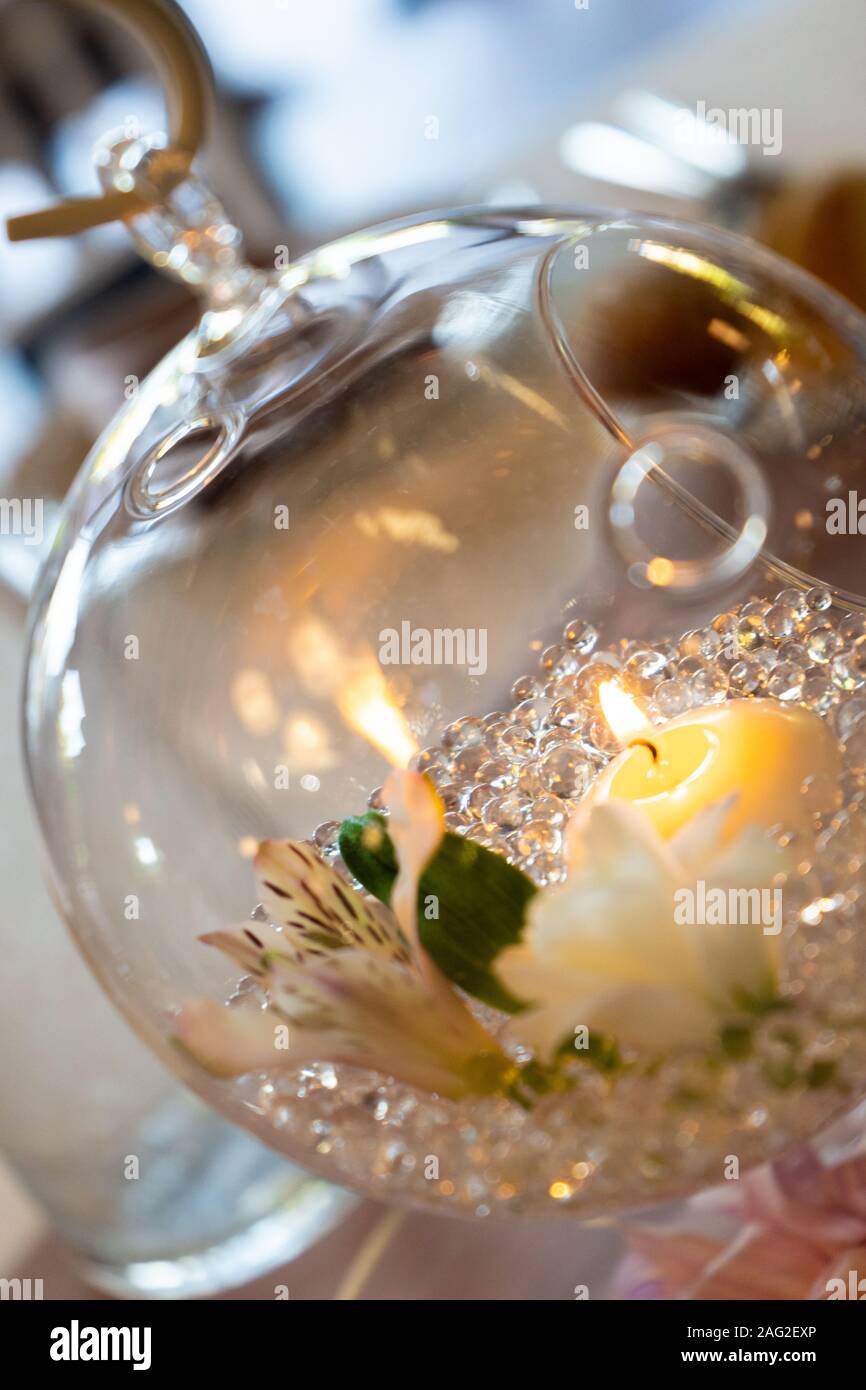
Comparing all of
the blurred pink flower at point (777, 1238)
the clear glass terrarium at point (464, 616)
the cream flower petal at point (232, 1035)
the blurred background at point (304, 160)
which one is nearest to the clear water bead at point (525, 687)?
the clear glass terrarium at point (464, 616)

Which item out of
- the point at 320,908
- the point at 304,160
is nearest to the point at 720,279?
the point at 320,908

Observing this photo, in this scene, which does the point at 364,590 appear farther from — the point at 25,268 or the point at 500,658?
the point at 25,268

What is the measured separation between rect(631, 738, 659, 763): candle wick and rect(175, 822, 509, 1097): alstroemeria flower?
0.06 meters

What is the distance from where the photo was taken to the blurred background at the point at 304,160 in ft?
2.21

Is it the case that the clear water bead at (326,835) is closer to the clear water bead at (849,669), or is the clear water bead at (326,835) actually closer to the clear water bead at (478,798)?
the clear water bead at (478,798)

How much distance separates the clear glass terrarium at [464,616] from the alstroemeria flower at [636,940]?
10 mm

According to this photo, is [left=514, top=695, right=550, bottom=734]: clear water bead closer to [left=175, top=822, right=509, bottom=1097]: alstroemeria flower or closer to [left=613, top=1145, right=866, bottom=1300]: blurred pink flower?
[left=175, top=822, right=509, bottom=1097]: alstroemeria flower

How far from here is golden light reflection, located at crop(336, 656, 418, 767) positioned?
0.36 meters

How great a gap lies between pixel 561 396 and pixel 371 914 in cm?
15

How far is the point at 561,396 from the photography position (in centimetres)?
37

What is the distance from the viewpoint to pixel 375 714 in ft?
1.18

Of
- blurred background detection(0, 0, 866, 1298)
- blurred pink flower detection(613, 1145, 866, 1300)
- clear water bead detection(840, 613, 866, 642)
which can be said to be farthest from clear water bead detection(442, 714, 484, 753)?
blurred background detection(0, 0, 866, 1298)

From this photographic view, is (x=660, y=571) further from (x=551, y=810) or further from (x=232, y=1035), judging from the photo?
(x=232, y=1035)
